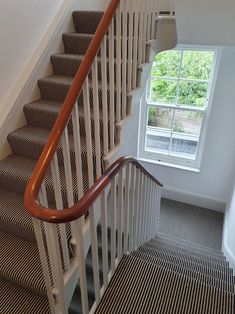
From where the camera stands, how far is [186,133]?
13.0ft

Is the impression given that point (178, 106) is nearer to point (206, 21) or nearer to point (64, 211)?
point (206, 21)

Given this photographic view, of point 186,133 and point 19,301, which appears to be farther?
point 186,133

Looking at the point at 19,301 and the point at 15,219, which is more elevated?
the point at 15,219

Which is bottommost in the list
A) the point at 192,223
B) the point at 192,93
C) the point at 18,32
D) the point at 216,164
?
the point at 192,223

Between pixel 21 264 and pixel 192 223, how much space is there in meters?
2.95

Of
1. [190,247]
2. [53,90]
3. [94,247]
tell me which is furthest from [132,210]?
[190,247]

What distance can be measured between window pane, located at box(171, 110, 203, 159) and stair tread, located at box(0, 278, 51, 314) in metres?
3.16

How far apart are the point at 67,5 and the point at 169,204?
3.25 m

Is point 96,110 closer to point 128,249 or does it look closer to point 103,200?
point 103,200

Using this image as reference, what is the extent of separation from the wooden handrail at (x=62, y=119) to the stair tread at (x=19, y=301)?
850 mm

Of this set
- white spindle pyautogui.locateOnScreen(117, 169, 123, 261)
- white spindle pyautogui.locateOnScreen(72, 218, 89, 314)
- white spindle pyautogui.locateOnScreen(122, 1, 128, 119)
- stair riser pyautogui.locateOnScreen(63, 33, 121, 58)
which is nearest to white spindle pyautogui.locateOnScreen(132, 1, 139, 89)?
white spindle pyautogui.locateOnScreen(122, 1, 128, 119)

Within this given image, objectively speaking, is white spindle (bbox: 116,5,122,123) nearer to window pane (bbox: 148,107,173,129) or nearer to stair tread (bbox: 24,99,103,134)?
stair tread (bbox: 24,99,103,134)

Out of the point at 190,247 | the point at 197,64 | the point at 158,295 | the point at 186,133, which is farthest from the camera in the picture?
the point at 186,133

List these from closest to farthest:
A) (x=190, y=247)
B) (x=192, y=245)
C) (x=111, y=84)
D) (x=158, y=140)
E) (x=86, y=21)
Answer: (x=111, y=84) → (x=86, y=21) → (x=190, y=247) → (x=192, y=245) → (x=158, y=140)
